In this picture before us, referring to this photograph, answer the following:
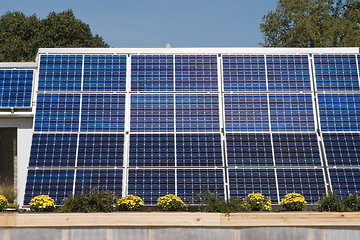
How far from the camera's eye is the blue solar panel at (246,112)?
1059 inches

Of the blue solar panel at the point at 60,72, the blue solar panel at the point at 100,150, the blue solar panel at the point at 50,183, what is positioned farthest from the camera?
the blue solar panel at the point at 60,72

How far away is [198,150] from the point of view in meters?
25.9

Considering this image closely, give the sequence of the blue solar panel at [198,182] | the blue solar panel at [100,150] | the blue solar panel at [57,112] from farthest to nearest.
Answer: the blue solar panel at [57,112] → the blue solar panel at [100,150] → the blue solar panel at [198,182]

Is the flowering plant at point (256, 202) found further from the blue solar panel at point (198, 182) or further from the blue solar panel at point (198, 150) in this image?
the blue solar panel at point (198, 150)

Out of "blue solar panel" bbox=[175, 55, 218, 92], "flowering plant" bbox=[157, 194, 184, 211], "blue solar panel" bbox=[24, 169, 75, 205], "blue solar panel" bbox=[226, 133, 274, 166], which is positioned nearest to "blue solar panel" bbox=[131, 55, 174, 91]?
"blue solar panel" bbox=[175, 55, 218, 92]

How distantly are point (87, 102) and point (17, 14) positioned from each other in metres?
53.8

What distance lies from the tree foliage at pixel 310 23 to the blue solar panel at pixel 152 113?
41739mm

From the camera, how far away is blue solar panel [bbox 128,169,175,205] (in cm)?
2378

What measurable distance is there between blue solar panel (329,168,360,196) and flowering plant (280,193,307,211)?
3.03 metres

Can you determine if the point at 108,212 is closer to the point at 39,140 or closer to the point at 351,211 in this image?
the point at 39,140

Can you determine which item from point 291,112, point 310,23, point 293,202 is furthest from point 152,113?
point 310,23

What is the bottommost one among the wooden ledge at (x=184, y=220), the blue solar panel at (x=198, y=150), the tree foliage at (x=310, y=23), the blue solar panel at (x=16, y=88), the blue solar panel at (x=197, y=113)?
the wooden ledge at (x=184, y=220)

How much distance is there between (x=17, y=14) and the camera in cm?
7581

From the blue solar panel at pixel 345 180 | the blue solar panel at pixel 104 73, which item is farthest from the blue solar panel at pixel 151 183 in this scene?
the blue solar panel at pixel 345 180
